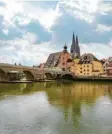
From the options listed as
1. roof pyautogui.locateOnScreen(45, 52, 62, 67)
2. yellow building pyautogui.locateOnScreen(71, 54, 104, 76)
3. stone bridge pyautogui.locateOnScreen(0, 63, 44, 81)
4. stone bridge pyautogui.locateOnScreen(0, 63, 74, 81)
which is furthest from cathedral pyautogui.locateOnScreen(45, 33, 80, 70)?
stone bridge pyautogui.locateOnScreen(0, 63, 44, 81)

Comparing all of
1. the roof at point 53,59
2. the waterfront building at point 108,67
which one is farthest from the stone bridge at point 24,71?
the roof at point 53,59

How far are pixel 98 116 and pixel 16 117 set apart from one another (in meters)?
7.05

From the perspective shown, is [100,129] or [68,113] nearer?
[100,129]

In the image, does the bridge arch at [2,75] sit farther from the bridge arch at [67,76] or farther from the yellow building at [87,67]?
the yellow building at [87,67]

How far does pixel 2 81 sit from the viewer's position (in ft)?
230

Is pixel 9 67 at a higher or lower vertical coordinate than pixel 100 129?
higher

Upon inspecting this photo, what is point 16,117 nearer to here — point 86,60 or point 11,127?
point 11,127

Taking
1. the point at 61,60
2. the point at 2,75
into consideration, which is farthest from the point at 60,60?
the point at 2,75

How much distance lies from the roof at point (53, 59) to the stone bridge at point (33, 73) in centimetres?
2775

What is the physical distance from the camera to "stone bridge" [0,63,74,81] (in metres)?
68.8

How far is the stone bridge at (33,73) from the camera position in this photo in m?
68.8

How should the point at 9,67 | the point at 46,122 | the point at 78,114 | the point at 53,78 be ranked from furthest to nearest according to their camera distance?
the point at 53,78
the point at 9,67
the point at 78,114
the point at 46,122

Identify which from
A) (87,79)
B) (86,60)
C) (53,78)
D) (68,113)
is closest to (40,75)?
(53,78)

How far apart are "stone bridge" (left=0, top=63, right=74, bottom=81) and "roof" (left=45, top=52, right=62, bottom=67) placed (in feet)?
91.0
